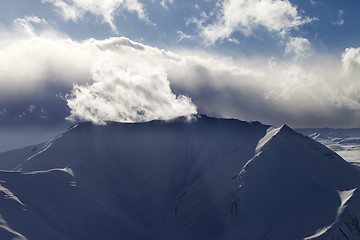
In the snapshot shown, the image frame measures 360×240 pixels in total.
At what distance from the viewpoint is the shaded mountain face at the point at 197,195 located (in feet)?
365

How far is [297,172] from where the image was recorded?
14062cm

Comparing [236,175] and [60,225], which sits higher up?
[236,175]

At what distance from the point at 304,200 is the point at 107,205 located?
8734cm

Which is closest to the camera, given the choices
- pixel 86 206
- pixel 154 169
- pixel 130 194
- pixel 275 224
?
pixel 275 224

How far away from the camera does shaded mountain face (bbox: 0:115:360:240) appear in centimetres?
11138

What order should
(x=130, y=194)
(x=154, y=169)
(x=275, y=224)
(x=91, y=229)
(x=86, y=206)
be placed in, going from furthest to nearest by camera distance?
(x=154, y=169), (x=130, y=194), (x=86, y=206), (x=91, y=229), (x=275, y=224)

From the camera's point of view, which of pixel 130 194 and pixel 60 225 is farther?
pixel 130 194

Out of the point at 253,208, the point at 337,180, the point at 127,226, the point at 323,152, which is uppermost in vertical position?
the point at 323,152

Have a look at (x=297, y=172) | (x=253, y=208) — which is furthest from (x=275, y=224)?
(x=297, y=172)

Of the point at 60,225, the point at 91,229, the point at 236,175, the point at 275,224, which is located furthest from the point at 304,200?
the point at 60,225

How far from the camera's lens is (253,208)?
129250 mm

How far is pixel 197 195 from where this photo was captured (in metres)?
160

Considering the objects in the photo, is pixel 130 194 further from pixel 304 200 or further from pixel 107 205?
pixel 304 200

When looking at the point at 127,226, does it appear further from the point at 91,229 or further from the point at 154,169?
the point at 154,169
